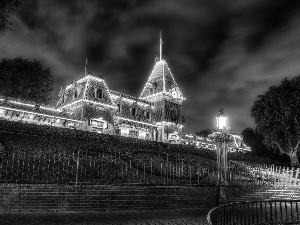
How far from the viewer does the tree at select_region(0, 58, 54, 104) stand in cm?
4128

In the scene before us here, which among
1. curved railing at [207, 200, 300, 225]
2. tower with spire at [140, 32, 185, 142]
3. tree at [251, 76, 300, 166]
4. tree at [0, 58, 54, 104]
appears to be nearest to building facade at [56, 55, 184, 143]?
tower with spire at [140, 32, 185, 142]

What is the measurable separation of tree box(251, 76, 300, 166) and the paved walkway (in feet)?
117

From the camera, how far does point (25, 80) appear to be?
42.7 metres

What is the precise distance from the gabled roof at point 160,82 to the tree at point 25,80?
16.9 metres

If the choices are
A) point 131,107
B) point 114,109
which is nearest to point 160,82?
point 131,107

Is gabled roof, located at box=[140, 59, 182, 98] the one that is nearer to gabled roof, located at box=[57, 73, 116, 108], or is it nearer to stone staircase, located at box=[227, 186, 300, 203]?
gabled roof, located at box=[57, 73, 116, 108]

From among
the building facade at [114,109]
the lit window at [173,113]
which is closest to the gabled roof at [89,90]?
the building facade at [114,109]

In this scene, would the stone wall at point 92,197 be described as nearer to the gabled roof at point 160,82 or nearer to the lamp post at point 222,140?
the lamp post at point 222,140

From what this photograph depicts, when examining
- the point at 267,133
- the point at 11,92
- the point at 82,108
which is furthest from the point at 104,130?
the point at 267,133

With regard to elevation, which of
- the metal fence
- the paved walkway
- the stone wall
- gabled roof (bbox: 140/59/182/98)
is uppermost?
gabled roof (bbox: 140/59/182/98)

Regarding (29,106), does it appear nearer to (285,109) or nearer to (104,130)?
(104,130)

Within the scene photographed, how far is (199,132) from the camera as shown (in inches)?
4114

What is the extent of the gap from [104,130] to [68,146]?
62.9 ft

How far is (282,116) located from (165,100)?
1842 cm
